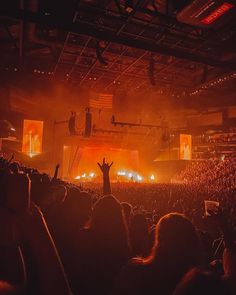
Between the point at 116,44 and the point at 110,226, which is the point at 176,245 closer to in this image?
the point at 110,226

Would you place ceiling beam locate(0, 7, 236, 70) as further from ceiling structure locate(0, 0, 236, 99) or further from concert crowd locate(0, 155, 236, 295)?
concert crowd locate(0, 155, 236, 295)

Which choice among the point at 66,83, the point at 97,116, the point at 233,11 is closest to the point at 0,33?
the point at 66,83

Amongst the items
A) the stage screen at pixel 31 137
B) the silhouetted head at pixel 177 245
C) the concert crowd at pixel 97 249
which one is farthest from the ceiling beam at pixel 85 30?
the stage screen at pixel 31 137

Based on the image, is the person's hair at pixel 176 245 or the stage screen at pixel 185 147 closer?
the person's hair at pixel 176 245

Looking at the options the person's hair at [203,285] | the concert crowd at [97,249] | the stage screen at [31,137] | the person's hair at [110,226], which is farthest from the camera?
the stage screen at [31,137]

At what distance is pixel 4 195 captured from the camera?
1814 millimetres

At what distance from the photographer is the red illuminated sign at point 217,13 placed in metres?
4.93

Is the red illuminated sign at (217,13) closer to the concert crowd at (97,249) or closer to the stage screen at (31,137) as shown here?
the concert crowd at (97,249)

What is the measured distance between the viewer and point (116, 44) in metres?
11.1

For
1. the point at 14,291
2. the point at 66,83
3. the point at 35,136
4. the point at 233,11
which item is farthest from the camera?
the point at 66,83

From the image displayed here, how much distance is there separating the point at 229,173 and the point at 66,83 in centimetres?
1033

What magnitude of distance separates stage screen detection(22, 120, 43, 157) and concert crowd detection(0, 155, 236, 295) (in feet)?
29.3

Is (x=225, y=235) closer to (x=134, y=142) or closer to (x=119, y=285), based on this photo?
(x=119, y=285)

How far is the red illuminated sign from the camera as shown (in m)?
4.93
